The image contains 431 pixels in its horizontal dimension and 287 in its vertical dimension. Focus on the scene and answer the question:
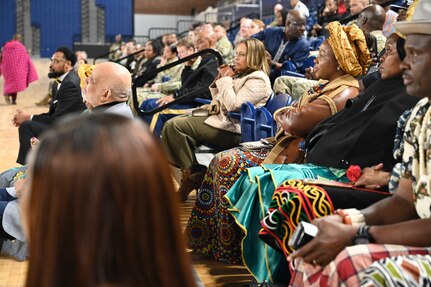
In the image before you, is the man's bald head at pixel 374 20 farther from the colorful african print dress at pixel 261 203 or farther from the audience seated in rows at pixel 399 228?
the audience seated in rows at pixel 399 228

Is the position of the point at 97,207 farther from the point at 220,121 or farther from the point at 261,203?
the point at 220,121

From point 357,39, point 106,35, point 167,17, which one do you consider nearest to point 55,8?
point 106,35

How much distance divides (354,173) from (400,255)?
682 mm

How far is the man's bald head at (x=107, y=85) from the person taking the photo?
3.12 meters

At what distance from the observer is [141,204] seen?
84 cm

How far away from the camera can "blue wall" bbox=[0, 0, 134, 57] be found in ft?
71.5

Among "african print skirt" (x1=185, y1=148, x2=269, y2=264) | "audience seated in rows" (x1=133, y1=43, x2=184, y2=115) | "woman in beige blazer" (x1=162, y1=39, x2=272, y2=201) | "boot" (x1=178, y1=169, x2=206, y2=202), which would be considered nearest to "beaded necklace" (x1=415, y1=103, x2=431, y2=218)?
"african print skirt" (x1=185, y1=148, x2=269, y2=264)

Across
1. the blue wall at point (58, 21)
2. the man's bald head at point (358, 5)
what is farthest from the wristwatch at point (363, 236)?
the blue wall at point (58, 21)

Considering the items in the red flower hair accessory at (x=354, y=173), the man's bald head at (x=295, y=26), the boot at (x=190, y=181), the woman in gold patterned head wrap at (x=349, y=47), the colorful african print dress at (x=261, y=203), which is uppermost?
the man's bald head at (x=295, y=26)

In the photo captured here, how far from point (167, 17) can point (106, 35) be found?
211 cm

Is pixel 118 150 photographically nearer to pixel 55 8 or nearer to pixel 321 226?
→ pixel 321 226

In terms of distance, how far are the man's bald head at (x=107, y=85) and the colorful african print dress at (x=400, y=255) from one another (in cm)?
151

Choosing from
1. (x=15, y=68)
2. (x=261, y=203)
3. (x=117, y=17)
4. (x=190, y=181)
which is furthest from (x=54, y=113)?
(x=117, y=17)

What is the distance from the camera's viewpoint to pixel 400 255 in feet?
5.35
